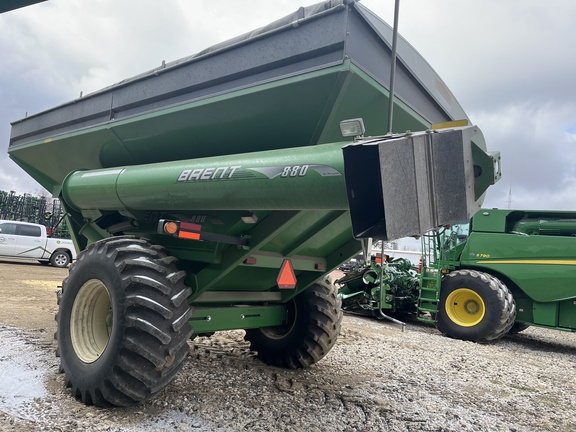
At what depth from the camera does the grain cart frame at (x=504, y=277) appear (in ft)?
22.7

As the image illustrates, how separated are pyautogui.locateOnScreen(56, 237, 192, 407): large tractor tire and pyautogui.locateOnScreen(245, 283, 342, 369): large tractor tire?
157cm

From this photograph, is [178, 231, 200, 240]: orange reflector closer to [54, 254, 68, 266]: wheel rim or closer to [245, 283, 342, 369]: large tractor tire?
[245, 283, 342, 369]: large tractor tire

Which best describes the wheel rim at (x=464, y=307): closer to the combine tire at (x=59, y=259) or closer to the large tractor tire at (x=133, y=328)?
the large tractor tire at (x=133, y=328)

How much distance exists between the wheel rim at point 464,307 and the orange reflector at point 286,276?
473cm

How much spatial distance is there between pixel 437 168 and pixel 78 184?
3.05m

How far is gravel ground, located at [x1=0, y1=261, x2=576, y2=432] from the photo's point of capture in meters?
2.87

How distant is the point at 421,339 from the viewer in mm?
6766

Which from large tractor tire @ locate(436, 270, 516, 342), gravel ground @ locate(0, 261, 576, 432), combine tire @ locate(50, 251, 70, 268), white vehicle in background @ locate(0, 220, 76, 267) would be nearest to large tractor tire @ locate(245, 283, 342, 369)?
gravel ground @ locate(0, 261, 576, 432)

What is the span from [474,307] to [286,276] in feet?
16.5

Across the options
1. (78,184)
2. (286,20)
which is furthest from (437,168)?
(78,184)

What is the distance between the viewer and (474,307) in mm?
7484

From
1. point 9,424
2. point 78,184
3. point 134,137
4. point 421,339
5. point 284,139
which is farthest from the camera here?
point 421,339

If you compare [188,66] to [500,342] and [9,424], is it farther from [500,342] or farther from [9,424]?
[500,342]

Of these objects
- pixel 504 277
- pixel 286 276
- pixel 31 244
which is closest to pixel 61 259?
pixel 31 244
